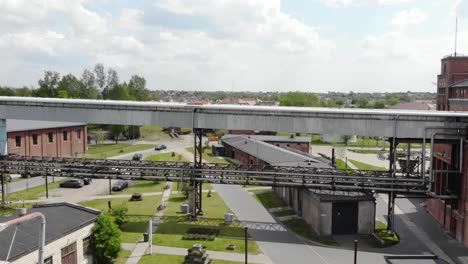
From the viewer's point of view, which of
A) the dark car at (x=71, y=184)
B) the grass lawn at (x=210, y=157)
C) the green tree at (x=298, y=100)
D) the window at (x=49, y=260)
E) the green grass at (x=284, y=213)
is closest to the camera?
the window at (x=49, y=260)

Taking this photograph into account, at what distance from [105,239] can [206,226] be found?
390 inches

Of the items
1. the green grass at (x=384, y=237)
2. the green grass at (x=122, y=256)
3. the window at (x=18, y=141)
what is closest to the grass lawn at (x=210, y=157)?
the window at (x=18, y=141)

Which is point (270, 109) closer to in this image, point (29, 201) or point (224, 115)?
point (224, 115)

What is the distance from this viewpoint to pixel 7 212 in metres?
36.8

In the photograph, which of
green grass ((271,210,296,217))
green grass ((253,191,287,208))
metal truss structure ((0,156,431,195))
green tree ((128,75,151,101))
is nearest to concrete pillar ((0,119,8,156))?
metal truss structure ((0,156,431,195))

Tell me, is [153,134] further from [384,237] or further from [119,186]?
[384,237]

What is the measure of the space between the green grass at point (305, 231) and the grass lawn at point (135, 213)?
37.6ft

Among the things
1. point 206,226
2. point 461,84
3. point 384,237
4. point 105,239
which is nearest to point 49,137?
point 206,226

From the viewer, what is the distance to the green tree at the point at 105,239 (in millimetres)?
25328

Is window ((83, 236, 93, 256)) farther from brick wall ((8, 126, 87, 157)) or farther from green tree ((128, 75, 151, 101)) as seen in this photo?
green tree ((128, 75, 151, 101))

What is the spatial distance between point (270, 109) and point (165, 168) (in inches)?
386

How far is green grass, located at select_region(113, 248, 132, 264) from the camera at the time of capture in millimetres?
26175

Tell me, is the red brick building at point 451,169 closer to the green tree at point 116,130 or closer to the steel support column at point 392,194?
the steel support column at point 392,194

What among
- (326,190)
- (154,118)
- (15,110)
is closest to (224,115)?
(154,118)
